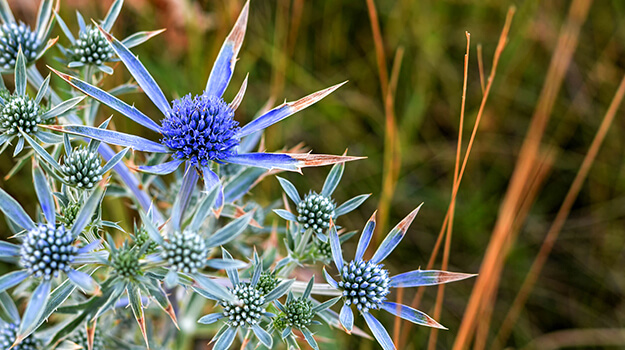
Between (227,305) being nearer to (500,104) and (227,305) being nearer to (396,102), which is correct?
(396,102)

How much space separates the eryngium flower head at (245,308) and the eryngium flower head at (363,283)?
0.88 ft

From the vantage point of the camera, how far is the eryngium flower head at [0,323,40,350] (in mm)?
1658

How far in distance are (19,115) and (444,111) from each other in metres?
2.89

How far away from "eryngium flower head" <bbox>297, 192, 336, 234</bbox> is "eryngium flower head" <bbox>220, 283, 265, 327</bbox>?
296 millimetres

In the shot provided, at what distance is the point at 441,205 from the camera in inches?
135

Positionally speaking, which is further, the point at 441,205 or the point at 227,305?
the point at 441,205

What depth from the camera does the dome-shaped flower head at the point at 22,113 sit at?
1.46 m

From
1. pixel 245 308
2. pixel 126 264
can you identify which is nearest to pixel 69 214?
pixel 126 264

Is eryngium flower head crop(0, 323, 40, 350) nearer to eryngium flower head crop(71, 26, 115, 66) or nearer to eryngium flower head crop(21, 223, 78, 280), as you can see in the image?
eryngium flower head crop(21, 223, 78, 280)

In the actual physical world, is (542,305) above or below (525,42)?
below

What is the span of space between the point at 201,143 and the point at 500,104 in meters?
2.84

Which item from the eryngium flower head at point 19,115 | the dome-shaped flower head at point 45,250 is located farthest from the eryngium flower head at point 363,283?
the eryngium flower head at point 19,115

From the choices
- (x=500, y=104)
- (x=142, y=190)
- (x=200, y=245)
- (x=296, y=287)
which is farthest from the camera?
(x=500, y=104)

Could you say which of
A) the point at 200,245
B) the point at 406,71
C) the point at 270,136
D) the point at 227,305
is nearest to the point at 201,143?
the point at 200,245
